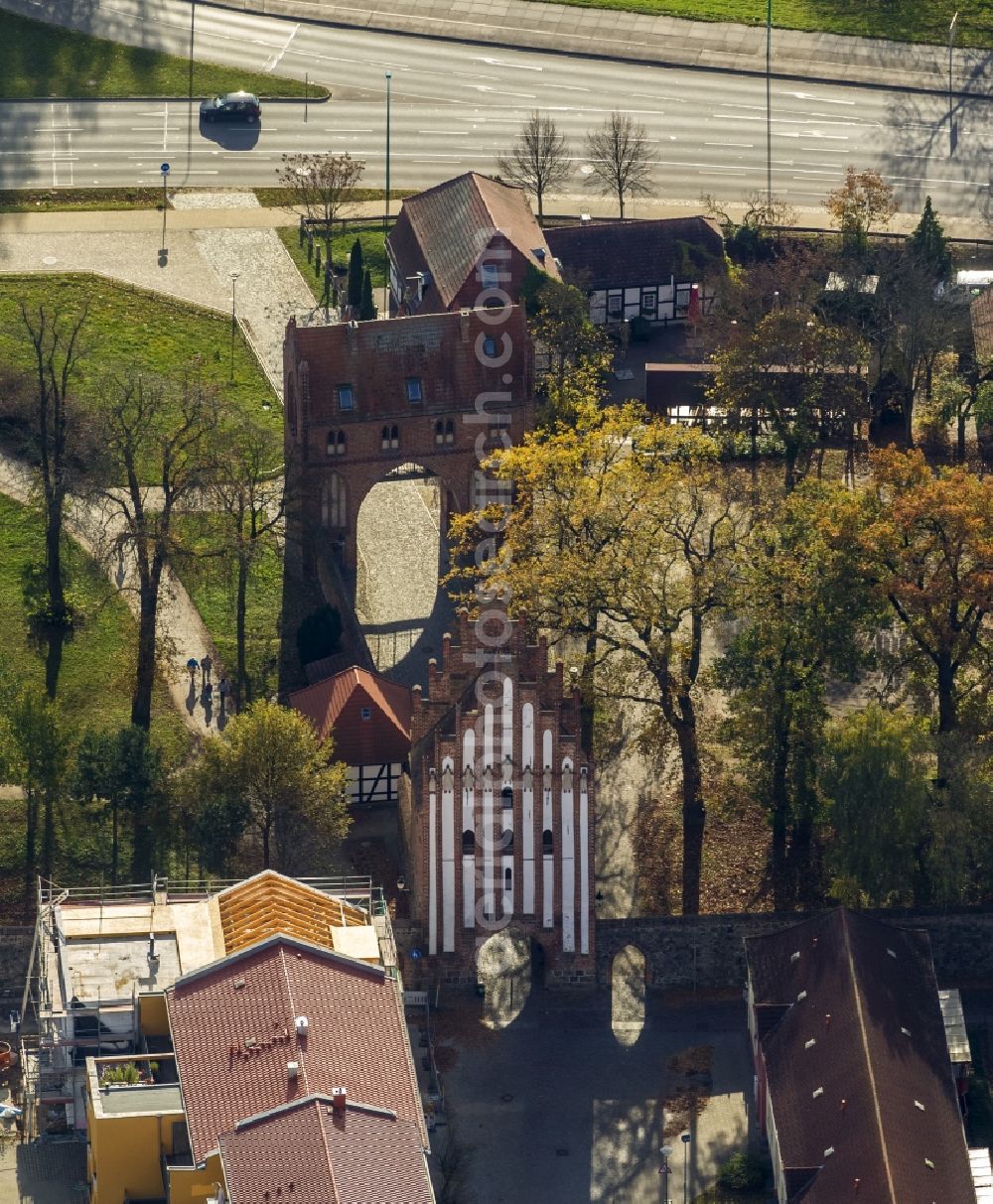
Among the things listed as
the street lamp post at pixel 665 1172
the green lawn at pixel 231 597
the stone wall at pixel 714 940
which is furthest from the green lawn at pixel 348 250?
the street lamp post at pixel 665 1172

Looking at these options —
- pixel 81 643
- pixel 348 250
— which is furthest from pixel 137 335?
pixel 81 643

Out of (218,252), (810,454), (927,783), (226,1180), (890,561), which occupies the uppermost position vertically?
(218,252)

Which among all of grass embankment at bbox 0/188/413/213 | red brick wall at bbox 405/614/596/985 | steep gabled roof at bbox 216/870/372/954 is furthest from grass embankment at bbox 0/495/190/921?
grass embankment at bbox 0/188/413/213

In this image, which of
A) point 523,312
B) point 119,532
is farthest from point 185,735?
point 523,312

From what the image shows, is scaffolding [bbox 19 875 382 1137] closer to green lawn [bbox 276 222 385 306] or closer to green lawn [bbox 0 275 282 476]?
green lawn [bbox 0 275 282 476]

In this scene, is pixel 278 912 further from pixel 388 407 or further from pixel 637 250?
pixel 637 250

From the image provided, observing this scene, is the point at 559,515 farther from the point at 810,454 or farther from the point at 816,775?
the point at 810,454

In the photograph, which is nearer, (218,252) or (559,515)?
(559,515)
